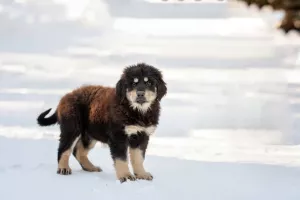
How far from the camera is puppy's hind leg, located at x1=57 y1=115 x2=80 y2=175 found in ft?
17.9

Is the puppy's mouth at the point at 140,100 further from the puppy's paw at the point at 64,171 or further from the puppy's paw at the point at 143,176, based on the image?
the puppy's paw at the point at 64,171

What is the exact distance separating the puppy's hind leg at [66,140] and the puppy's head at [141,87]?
620 mm

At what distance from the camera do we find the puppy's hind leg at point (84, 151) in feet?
19.0

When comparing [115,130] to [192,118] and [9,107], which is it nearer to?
[192,118]

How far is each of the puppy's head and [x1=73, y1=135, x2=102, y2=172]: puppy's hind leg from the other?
86 cm

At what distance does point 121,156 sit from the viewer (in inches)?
199

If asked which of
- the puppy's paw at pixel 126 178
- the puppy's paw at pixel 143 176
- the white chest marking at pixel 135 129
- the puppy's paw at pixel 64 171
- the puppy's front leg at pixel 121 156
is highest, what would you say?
the white chest marking at pixel 135 129

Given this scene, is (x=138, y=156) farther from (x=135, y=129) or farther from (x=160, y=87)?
(x=160, y=87)

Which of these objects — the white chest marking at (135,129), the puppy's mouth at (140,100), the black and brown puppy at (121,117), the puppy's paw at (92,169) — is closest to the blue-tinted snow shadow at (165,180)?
the puppy's paw at (92,169)

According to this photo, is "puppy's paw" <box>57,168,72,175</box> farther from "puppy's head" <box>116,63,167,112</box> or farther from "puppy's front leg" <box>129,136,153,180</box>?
"puppy's head" <box>116,63,167,112</box>

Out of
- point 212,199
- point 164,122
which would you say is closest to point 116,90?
point 212,199

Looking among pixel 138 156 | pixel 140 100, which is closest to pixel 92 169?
pixel 138 156

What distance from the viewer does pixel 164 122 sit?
10.3m

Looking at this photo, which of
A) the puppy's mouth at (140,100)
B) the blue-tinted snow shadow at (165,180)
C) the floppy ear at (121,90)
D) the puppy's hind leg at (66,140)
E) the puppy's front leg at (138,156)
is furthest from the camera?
the puppy's hind leg at (66,140)
